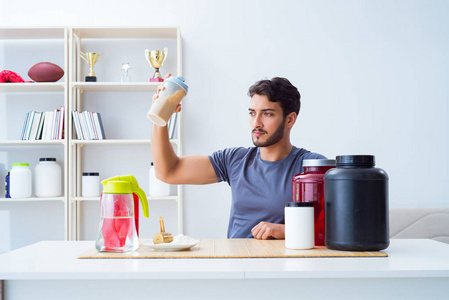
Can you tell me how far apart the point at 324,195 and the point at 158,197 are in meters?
2.17

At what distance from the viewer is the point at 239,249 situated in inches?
52.8

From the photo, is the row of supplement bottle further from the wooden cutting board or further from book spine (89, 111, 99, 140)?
the wooden cutting board

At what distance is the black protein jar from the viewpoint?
1227 millimetres

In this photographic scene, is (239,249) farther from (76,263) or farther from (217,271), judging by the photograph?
(76,263)

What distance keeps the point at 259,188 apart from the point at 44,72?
6.64 ft

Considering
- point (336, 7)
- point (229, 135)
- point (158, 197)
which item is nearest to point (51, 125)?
point (158, 197)

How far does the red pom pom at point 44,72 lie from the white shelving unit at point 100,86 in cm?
12

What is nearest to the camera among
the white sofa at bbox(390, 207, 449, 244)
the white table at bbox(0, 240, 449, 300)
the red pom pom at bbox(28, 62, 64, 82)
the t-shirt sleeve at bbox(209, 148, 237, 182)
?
the white table at bbox(0, 240, 449, 300)

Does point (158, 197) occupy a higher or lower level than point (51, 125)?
lower

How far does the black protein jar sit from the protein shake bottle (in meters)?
0.44

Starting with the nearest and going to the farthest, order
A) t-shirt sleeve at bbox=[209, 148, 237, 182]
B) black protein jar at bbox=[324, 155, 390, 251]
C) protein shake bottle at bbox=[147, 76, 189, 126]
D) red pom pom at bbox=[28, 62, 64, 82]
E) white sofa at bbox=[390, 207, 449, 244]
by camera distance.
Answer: black protein jar at bbox=[324, 155, 390, 251], protein shake bottle at bbox=[147, 76, 189, 126], t-shirt sleeve at bbox=[209, 148, 237, 182], white sofa at bbox=[390, 207, 449, 244], red pom pom at bbox=[28, 62, 64, 82]

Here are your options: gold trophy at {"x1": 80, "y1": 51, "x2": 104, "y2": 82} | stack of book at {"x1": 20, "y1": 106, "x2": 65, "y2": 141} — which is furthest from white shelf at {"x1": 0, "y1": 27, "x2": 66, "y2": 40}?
stack of book at {"x1": 20, "y1": 106, "x2": 65, "y2": 141}

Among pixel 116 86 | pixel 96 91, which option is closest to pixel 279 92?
pixel 116 86

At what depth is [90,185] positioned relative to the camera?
3426mm
